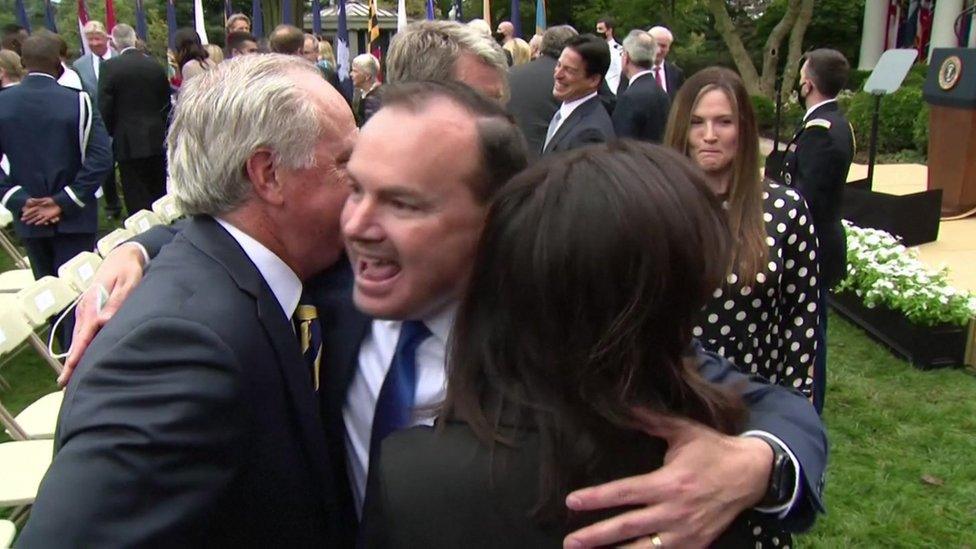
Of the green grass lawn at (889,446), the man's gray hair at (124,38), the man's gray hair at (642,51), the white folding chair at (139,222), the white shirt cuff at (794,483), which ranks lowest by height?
the green grass lawn at (889,446)

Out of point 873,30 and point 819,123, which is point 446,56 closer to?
point 819,123

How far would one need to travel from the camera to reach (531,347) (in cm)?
103

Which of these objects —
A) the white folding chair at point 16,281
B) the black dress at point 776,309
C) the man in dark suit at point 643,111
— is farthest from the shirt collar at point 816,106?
the white folding chair at point 16,281

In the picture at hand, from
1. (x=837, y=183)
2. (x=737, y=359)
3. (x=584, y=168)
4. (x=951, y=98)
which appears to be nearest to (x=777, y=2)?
(x=951, y=98)

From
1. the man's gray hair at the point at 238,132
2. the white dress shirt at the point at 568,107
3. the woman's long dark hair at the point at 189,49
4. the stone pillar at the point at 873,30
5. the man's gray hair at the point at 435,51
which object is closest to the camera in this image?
the man's gray hair at the point at 238,132

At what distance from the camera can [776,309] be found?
2725mm

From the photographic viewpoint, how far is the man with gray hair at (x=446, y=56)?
2.75 metres

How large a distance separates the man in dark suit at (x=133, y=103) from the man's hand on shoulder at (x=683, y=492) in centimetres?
761

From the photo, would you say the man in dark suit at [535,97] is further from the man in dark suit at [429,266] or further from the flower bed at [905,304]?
the man in dark suit at [429,266]

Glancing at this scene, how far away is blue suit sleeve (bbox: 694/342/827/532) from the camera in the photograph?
122 cm

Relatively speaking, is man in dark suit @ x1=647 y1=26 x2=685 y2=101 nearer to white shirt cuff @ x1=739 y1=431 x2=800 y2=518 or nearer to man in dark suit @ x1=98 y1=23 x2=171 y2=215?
man in dark suit @ x1=98 y1=23 x2=171 y2=215

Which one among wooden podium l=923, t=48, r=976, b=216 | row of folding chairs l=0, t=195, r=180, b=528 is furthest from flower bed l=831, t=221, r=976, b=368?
row of folding chairs l=0, t=195, r=180, b=528

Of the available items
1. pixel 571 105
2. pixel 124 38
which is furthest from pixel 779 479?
pixel 124 38

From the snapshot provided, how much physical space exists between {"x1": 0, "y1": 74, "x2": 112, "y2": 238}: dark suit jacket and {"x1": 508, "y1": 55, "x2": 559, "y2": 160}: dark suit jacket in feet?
8.94
